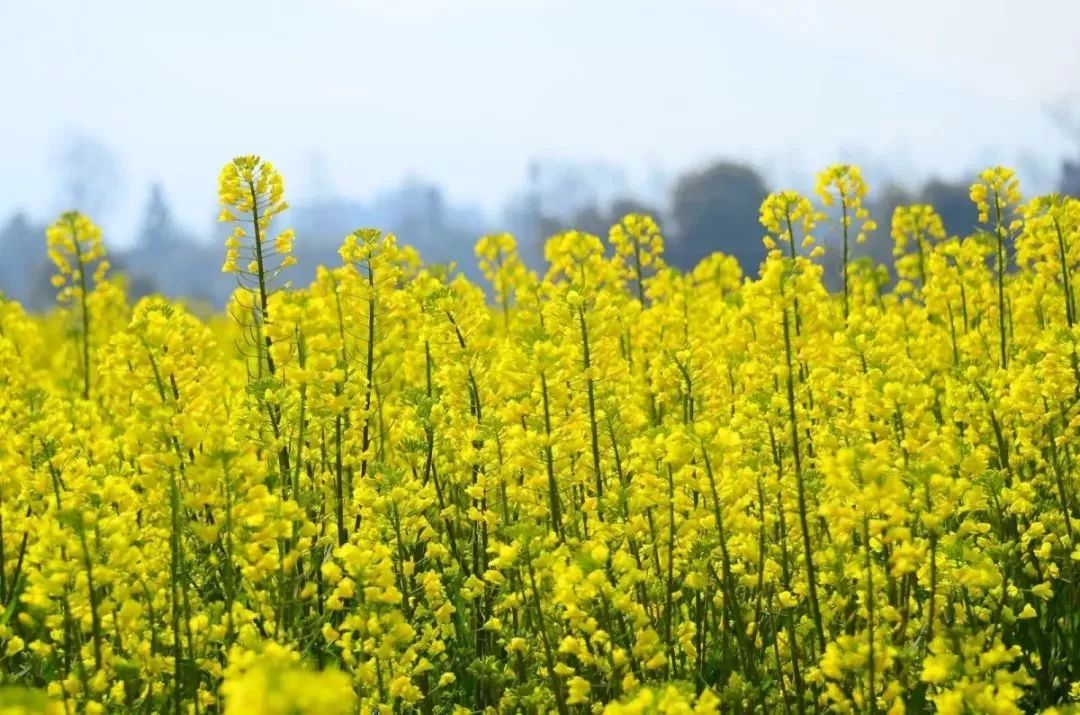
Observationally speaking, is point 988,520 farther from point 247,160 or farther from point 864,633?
point 247,160

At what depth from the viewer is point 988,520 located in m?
5.33

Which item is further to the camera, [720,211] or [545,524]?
[720,211]

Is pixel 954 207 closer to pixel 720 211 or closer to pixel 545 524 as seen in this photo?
pixel 545 524

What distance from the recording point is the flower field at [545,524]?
11.0 ft

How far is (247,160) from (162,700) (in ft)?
8.19

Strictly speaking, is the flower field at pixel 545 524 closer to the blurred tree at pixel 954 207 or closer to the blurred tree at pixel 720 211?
the blurred tree at pixel 954 207

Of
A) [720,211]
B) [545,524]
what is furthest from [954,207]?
[720,211]

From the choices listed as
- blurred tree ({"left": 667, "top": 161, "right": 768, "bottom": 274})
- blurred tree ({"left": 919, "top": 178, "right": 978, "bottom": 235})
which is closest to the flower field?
blurred tree ({"left": 919, "top": 178, "right": 978, "bottom": 235})

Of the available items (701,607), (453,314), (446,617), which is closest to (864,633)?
(701,607)

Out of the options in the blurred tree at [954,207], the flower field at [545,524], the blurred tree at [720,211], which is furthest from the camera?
the blurred tree at [720,211]

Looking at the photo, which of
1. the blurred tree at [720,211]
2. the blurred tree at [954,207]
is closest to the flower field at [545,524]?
the blurred tree at [954,207]

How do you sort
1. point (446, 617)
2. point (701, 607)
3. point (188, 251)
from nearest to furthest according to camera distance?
point (446, 617)
point (701, 607)
point (188, 251)

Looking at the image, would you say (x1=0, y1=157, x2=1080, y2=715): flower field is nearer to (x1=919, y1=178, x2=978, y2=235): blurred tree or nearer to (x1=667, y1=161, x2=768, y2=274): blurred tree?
(x1=919, y1=178, x2=978, y2=235): blurred tree

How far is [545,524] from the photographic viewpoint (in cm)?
499
